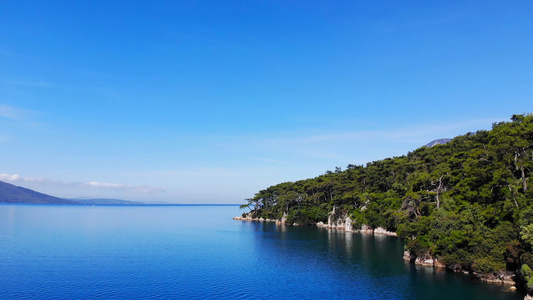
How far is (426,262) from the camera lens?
58.7 metres

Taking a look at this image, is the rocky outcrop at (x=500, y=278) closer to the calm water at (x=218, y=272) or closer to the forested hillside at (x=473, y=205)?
the forested hillside at (x=473, y=205)

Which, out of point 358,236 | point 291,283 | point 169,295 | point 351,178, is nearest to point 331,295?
point 291,283

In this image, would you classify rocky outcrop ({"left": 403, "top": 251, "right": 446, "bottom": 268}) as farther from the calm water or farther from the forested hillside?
the calm water

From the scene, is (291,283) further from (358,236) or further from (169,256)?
(358,236)

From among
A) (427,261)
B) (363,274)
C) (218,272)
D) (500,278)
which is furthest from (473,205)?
(218,272)

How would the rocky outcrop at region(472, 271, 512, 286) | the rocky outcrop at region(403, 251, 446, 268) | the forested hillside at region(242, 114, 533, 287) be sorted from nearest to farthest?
1. the rocky outcrop at region(472, 271, 512, 286)
2. the forested hillside at region(242, 114, 533, 287)
3. the rocky outcrop at region(403, 251, 446, 268)

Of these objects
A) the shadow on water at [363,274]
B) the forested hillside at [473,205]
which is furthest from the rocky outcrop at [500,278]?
the shadow on water at [363,274]

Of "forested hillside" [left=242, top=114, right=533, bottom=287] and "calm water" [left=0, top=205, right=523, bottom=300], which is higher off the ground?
"forested hillside" [left=242, top=114, right=533, bottom=287]

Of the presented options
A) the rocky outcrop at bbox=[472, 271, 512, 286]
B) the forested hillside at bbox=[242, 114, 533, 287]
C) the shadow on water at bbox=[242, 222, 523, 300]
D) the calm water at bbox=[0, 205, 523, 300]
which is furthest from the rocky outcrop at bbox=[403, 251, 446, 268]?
the rocky outcrop at bbox=[472, 271, 512, 286]

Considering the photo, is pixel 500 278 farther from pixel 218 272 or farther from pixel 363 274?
pixel 218 272

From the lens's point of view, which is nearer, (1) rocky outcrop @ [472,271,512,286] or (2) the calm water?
(2) the calm water

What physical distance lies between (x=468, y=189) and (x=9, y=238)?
112 metres

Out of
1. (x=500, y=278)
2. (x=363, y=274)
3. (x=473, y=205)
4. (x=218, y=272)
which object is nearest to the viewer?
(x=500, y=278)

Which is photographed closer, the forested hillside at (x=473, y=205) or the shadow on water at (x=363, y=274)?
the shadow on water at (x=363, y=274)
